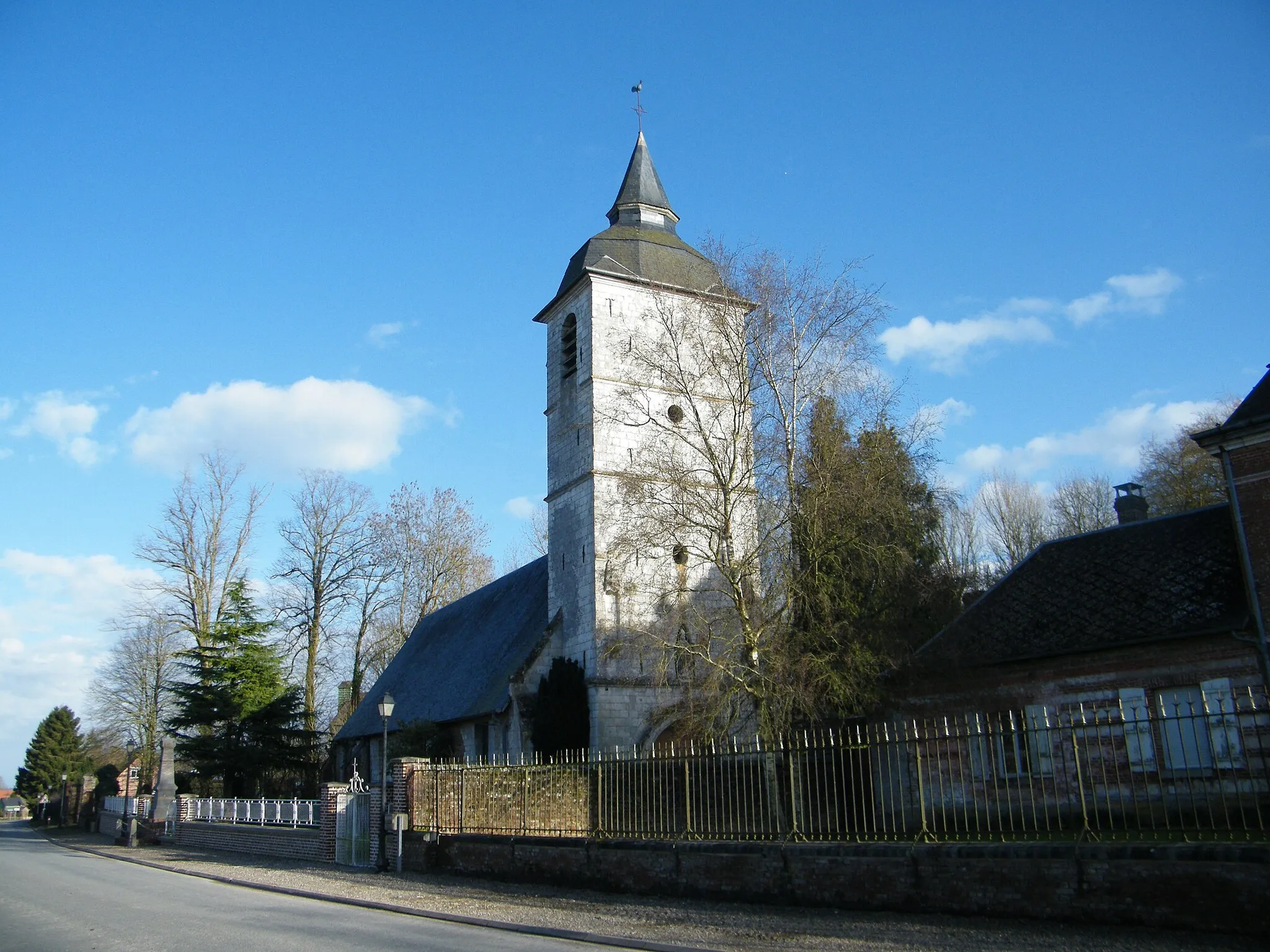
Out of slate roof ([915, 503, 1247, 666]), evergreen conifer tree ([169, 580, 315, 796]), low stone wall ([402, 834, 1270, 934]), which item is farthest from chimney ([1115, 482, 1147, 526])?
evergreen conifer tree ([169, 580, 315, 796])

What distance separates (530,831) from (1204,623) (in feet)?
36.0

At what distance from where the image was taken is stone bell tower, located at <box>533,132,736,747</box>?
978 inches

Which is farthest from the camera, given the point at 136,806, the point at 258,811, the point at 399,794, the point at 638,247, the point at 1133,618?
the point at 136,806

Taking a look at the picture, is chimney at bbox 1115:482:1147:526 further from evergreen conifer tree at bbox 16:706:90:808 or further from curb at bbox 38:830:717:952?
evergreen conifer tree at bbox 16:706:90:808

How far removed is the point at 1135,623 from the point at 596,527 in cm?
1309

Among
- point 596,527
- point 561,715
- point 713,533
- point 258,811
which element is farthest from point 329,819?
point 596,527

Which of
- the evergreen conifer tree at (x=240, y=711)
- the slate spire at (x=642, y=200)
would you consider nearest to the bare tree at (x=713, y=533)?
the slate spire at (x=642, y=200)

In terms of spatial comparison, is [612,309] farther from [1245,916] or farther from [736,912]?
[1245,916]

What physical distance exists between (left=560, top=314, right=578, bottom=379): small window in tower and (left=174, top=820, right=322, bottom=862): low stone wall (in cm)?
1385

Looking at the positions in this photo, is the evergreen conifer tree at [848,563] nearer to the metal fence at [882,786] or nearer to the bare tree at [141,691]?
the metal fence at [882,786]

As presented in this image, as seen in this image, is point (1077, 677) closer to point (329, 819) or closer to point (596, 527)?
point (596, 527)

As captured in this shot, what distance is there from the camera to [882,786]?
13.4 m

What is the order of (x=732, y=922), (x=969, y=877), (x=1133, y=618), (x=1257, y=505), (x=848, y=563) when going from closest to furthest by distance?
(x=969, y=877) → (x=732, y=922) → (x=1257, y=505) → (x=1133, y=618) → (x=848, y=563)

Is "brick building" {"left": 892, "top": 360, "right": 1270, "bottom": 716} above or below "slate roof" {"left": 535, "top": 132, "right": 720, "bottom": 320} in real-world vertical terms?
Answer: below
